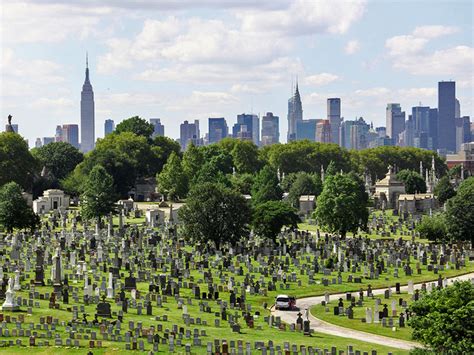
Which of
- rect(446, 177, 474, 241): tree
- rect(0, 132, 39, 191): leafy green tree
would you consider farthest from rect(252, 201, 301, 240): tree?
rect(0, 132, 39, 191): leafy green tree

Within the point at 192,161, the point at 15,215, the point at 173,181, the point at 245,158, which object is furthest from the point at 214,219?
the point at 245,158

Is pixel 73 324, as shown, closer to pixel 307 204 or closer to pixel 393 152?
pixel 307 204

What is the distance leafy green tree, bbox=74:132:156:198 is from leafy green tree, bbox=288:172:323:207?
62.8 feet

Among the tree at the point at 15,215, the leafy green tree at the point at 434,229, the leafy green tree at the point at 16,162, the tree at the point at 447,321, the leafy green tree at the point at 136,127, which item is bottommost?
the tree at the point at 447,321

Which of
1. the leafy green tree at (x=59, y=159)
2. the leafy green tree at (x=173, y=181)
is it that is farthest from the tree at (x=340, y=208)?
the leafy green tree at (x=59, y=159)

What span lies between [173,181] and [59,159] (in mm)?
25163

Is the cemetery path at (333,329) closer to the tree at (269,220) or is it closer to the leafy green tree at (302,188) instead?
the tree at (269,220)

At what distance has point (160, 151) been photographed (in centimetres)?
13462

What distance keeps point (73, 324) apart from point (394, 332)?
1262 centimetres

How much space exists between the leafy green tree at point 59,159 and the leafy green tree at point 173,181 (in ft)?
Result: 69.3

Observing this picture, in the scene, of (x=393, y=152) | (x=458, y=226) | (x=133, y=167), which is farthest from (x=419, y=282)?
(x=393, y=152)

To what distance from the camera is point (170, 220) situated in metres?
86.8

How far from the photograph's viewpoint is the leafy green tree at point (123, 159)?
116 meters

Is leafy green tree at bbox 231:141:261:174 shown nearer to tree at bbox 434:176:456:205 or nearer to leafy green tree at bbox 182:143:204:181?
leafy green tree at bbox 182:143:204:181
